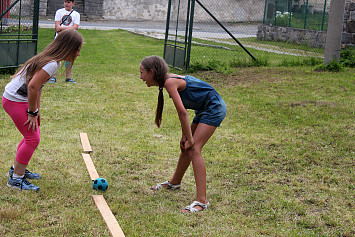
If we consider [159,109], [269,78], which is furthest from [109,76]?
[159,109]

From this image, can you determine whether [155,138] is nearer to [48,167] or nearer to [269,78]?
[48,167]

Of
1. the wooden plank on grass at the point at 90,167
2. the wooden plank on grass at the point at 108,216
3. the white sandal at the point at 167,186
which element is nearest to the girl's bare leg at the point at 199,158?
the white sandal at the point at 167,186

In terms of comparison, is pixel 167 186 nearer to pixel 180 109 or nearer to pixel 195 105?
pixel 195 105

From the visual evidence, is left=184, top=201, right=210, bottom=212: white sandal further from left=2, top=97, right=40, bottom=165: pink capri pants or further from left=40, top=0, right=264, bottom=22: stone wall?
left=40, top=0, right=264, bottom=22: stone wall

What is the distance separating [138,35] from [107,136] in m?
17.7

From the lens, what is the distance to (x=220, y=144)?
649 centimetres

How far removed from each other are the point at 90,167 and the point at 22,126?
115cm

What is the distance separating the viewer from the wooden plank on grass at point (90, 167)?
4906 mm

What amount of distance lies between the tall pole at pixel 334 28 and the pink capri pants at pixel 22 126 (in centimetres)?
865

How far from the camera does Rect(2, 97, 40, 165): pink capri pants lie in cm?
423

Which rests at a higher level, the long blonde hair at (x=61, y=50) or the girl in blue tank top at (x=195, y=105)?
the long blonde hair at (x=61, y=50)

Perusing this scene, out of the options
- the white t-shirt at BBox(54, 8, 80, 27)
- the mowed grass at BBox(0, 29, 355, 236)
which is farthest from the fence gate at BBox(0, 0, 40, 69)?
the white t-shirt at BBox(54, 8, 80, 27)

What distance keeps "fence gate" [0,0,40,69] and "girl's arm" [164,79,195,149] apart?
25.4 ft

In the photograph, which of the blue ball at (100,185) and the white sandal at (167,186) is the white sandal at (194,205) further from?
the blue ball at (100,185)
